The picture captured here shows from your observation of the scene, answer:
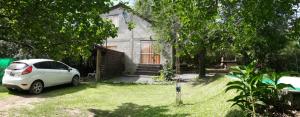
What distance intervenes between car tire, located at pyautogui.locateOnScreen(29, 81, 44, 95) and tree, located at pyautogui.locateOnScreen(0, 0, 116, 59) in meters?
5.17

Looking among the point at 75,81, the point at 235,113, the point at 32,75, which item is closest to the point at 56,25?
the point at 235,113

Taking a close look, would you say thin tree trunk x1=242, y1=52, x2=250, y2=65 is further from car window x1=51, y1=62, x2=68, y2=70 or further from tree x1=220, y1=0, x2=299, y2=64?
car window x1=51, y1=62, x2=68, y2=70

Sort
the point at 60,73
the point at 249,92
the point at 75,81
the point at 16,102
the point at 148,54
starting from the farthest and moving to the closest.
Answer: the point at 148,54 < the point at 75,81 < the point at 60,73 < the point at 16,102 < the point at 249,92

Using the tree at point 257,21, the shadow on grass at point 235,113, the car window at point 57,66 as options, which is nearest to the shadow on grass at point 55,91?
the car window at point 57,66

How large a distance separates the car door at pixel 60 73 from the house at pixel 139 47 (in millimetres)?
9971

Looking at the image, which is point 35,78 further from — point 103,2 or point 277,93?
point 277,93

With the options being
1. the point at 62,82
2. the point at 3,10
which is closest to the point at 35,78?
the point at 62,82

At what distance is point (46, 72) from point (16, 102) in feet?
10.5

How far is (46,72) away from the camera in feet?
58.9

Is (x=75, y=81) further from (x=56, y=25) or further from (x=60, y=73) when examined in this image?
(x=56, y=25)

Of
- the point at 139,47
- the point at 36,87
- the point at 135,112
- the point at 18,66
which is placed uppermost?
the point at 139,47

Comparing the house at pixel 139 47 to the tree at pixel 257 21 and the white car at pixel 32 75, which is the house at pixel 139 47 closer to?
the tree at pixel 257 21

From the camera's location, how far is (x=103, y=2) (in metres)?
11.1

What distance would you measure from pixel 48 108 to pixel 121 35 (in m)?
17.9
